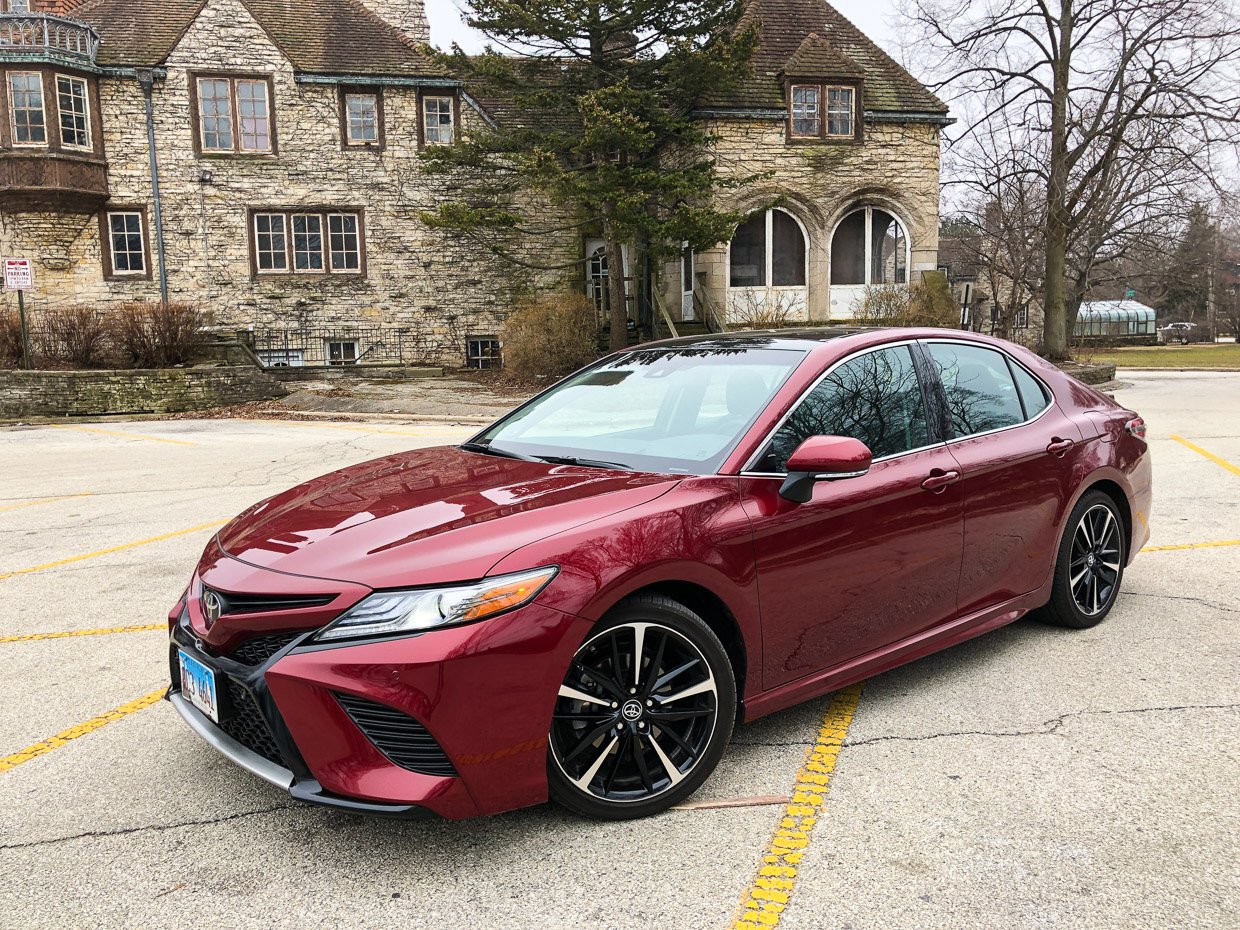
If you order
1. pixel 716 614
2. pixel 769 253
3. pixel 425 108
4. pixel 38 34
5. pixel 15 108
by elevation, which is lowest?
pixel 716 614

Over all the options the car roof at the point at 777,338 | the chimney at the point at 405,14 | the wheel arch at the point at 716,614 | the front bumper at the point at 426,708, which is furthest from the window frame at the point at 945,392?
the chimney at the point at 405,14

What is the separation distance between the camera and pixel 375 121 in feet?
89.4

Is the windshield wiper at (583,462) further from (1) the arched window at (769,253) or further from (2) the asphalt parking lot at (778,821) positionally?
(1) the arched window at (769,253)

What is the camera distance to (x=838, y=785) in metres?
3.38

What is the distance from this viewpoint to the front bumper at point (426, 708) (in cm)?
268

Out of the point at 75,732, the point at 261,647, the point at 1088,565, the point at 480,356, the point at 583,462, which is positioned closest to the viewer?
the point at 261,647

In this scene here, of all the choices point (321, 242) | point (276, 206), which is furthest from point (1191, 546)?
point (276, 206)

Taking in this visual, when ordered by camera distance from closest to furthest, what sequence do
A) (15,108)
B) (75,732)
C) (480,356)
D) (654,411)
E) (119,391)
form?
(75,732)
(654,411)
(119,391)
(15,108)
(480,356)

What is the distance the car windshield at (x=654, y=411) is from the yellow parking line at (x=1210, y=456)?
823cm

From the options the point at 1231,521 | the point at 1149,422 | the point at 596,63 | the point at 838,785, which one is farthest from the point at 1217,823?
the point at 596,63

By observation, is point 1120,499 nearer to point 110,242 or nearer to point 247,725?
point 247,725

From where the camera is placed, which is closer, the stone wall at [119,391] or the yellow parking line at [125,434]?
the yellow parking line at [125,434]

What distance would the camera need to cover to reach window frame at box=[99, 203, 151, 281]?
26.2 m

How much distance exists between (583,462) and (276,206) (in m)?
26.0
